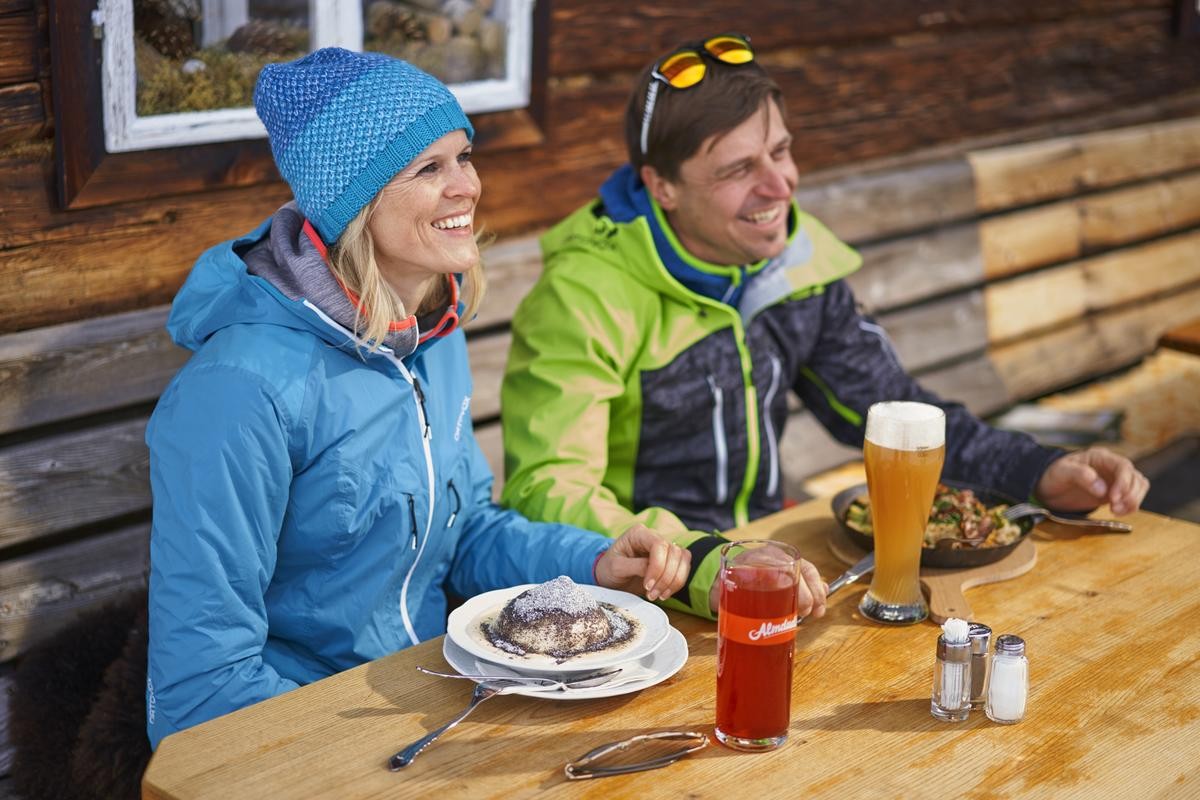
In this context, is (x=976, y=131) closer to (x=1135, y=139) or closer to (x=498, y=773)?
(x=1135, y=139)

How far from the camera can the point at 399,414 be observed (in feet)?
8.10

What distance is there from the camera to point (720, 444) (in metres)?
3.21

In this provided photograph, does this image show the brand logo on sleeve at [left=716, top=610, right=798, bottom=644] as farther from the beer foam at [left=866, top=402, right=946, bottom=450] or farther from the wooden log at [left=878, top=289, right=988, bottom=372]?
the wooden log at [left=878, top=289, right=988, bottom=372]

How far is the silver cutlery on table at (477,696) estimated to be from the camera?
1804mm

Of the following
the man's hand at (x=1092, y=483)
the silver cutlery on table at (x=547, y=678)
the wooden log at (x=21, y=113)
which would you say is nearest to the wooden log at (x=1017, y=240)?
the man's hand at (x=1092, y=483)

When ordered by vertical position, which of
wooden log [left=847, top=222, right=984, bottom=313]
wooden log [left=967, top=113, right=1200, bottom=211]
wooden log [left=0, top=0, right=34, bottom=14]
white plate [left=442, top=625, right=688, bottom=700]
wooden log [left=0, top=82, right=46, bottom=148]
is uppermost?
wooden log [left=0, top=0, right=34, bottom=14]

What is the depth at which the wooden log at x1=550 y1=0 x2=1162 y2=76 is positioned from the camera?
13.3 ft

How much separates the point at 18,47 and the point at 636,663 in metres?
1.79

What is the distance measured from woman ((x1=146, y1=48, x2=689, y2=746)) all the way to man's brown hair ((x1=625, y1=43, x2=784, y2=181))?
0.62 meters

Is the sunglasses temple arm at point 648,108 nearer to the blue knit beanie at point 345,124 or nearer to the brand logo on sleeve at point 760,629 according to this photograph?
the blue knit beanie at point 345,124

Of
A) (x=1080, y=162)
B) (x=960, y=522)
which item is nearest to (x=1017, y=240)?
(x=1080, y=162)

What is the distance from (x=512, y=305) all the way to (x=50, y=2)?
150 centimetres

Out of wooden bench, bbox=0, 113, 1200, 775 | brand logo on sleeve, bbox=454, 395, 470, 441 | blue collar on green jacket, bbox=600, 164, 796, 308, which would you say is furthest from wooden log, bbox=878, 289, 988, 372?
brand logo on sleeve, bbox=454, 395, 470, 441

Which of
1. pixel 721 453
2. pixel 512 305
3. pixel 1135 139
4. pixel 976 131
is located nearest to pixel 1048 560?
pixel 721 453
